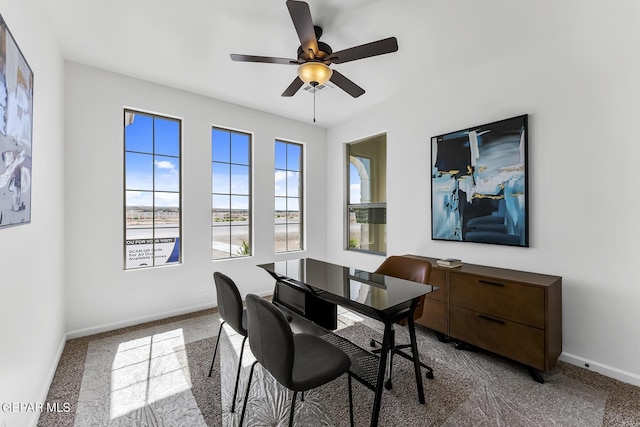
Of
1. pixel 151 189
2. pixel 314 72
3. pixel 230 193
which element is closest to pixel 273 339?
pixel 314 72

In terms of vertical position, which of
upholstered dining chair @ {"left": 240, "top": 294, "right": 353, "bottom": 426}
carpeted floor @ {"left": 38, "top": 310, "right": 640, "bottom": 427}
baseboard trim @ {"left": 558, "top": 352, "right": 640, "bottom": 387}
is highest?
upholstered dining chair @ {"left": 240, "top": 294, "right": 353, "bottom": 426}

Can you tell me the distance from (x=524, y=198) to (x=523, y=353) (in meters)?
1.33

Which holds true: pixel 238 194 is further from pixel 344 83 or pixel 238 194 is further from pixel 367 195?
pixel 344 83

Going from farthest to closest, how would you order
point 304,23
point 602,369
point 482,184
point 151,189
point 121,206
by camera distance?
point 151,189
point 121,206
point 482,184
point 602,369
point 304,23

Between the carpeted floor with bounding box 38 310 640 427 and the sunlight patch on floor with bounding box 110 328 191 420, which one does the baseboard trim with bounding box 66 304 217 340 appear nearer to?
the carpeted floor with bounding box 38 310 640 427

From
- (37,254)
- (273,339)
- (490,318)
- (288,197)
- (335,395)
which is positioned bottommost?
(335,395)

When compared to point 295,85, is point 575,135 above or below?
below

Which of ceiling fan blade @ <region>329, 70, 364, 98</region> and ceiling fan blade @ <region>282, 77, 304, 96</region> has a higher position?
ceiling fan blade @ <region>282, 77, 304, 96</region>

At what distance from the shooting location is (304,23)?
5.81 ft

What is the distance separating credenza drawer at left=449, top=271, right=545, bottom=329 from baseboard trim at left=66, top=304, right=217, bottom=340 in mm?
2991

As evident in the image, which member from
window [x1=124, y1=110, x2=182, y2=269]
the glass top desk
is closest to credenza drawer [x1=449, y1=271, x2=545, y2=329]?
the glass top desk

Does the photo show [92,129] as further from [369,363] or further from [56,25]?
[369,363]

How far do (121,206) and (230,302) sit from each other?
2100 mm

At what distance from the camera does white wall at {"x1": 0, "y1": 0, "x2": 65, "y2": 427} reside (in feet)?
4.49
